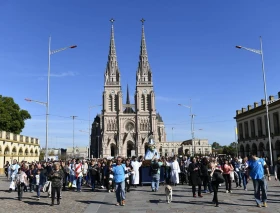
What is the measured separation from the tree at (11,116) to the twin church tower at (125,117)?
145ft

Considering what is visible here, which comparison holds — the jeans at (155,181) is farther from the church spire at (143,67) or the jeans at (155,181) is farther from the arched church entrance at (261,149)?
the church spire at (143,67)

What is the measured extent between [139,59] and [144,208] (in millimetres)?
101510

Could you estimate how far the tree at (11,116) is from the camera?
53781 mm

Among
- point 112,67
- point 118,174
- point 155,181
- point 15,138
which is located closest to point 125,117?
point 112,67

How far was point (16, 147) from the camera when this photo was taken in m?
44.1

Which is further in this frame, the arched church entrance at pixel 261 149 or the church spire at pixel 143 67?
the church spire at pixel 143 67

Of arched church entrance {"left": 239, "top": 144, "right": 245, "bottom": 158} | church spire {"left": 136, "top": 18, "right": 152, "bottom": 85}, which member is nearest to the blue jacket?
arched church entrance {"left": 239, "top": 144, "right": 245, "bottom": 158}

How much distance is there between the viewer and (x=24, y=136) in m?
49.2

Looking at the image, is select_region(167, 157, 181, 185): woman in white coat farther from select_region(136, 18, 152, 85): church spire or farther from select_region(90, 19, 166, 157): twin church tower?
select_region(136, 18, 152, 85): church spire

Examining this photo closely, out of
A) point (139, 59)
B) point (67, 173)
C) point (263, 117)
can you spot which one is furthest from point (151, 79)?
point (67, 173)

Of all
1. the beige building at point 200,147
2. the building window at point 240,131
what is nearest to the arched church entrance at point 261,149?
the building window at point 240,131

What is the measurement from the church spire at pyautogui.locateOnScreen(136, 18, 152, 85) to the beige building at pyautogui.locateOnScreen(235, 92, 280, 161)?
58.6 m

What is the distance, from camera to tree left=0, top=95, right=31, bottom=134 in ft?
176

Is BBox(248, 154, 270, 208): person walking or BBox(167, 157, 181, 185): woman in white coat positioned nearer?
BBox(248, 154, 270, 208): person walking
